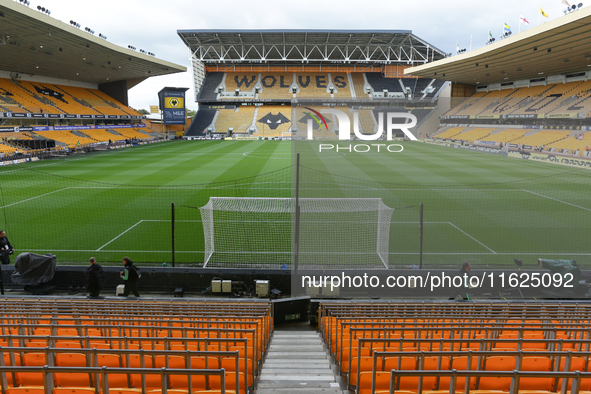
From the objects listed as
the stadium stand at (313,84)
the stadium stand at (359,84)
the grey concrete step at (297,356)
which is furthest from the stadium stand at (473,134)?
the grey concrete step at (297,356)

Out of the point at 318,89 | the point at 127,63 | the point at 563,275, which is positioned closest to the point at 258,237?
the point at 563,275

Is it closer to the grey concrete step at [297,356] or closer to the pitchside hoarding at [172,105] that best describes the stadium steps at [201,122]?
the pitchside hoarding at [172,105]

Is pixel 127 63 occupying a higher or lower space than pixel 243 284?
higher

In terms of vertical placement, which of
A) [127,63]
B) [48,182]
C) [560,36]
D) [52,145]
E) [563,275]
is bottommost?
[563,275]

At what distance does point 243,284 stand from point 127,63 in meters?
48.4

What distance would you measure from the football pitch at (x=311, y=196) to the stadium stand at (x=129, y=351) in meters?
5.24

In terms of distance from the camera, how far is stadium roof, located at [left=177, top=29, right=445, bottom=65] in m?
61.9

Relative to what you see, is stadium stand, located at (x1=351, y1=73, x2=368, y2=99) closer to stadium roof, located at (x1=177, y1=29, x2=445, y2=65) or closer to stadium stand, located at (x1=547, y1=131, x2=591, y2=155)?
stadium roof, located at (x1=177, y1=29, x2=445, y2=65)

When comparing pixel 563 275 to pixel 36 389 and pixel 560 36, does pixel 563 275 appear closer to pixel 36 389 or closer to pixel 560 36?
pixel 36 389

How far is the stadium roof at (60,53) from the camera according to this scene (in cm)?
2877

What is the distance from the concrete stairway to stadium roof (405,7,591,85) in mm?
28242

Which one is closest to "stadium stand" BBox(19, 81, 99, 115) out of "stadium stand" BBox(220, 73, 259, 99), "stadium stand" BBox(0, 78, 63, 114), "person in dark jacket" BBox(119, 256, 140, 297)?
"stadium stand" BBox(0, 78, 63, 114)

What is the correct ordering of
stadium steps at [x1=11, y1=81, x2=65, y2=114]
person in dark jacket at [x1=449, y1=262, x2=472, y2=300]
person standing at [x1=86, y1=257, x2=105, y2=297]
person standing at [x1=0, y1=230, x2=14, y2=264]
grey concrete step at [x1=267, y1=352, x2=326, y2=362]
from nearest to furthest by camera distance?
1. grey concrete step at [x1=267, y1=352, x2=326, y2=362]
2. person standing at [x1=86, y1=257, x2=105, y2=297]
3. person in dark jacket at [x1=449, y1=262, x2=472, y2=300]
4. person standing at [x1=0, y1=230, x2=14, y2=264]
5. stadium steps at [x1=11, y1=81, x2=65, y2=114]

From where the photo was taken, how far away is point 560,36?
2855 centimetres
